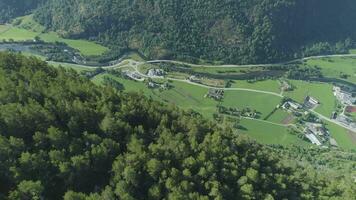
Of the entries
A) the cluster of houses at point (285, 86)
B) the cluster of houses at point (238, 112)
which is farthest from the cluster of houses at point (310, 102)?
the cluster of houses at point (238, 112)

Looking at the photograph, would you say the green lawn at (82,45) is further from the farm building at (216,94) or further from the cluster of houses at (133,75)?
the farm building at (216,94)

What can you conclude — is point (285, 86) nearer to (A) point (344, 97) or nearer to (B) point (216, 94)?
(A) point (344, 97)

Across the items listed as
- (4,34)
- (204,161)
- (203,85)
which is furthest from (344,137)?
(4,34)

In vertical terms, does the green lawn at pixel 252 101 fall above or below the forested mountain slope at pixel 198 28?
below

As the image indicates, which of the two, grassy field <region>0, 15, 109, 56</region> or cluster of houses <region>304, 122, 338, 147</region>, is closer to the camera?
cluster of houses <region>304, 122, 338, 147</region>

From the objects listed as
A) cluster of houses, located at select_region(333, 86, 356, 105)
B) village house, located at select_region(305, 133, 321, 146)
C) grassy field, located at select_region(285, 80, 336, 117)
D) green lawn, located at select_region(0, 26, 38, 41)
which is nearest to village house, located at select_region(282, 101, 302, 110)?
grassy field, located at select_region(285, 80, 336, 117)

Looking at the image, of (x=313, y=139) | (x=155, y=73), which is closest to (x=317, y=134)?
(x=313, y=139)

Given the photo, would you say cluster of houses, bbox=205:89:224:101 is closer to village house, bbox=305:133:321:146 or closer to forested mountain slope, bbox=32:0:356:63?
forested mountain slope, bbox=32:0:356:63
